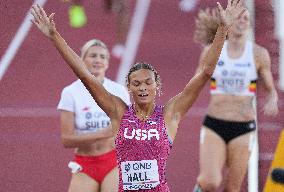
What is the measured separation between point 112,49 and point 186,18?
144 inches

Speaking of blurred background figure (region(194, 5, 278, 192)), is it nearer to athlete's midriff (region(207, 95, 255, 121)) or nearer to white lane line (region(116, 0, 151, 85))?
athlete's midriff (region(207, 95, 255, 121))

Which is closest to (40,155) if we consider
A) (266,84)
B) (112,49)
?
(266,84)

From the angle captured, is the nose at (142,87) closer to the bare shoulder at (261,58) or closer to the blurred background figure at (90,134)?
the blurred background figure at (90,134)

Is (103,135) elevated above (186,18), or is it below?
below

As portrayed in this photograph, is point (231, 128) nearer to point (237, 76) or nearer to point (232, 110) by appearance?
point (232, 110)

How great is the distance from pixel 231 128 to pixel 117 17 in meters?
9.50

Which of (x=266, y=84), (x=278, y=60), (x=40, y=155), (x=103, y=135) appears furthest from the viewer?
(x=40, y=155)

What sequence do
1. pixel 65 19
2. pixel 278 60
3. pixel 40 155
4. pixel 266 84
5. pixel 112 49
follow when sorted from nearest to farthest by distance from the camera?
pixel 266 84 < pixel 278 60 < pixel 40 155 < pixel 112 49 < pixel 65 19

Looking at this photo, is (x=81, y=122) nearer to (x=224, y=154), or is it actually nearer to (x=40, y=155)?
(x=224, y=154)

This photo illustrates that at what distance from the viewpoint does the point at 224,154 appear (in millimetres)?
7992

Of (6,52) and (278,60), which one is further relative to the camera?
(6,52)

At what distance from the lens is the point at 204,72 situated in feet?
18.6

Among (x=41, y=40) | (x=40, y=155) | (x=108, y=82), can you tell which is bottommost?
(x=40, y=155)

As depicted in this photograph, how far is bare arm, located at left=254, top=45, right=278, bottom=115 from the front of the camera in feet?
25.7
